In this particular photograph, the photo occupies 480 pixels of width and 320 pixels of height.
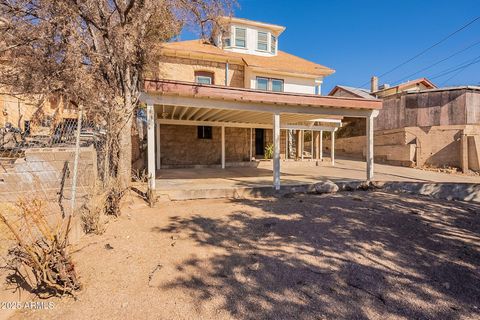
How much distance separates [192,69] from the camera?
13594 mm

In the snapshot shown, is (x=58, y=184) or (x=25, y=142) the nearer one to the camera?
(x=58, y=184)

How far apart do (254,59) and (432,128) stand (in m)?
11.2

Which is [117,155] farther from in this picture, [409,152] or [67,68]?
[409,152]

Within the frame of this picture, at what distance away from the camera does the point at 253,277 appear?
124 inches

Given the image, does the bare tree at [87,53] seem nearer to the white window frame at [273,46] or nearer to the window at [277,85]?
the window at [277,85]

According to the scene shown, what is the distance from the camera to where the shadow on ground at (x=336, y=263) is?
267 cm

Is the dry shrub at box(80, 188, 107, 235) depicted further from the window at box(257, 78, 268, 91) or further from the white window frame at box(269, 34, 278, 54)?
the white window frame at box(269, 34, 278, 54)

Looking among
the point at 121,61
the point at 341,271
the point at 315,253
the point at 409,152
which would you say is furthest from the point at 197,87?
the point at 409,152

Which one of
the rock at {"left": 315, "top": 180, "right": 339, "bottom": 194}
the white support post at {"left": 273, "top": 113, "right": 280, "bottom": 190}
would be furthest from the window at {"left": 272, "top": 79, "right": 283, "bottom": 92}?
the rock at {"left": 315, "top": 180, "right": 339, "bottom": 194}

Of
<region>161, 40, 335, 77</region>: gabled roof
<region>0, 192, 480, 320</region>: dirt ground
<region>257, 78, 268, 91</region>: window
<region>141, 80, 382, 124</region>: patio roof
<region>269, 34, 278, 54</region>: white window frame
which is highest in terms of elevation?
<region>269, 34, 278, 54</region>: white window frame

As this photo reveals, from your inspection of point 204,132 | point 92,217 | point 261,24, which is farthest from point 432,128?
point 92,217

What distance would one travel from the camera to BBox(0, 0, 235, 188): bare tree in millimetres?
6152

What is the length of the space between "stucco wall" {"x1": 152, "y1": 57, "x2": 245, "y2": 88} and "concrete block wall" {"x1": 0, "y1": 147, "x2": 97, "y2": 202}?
25.8 feet

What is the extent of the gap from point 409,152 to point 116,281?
1730 cm
